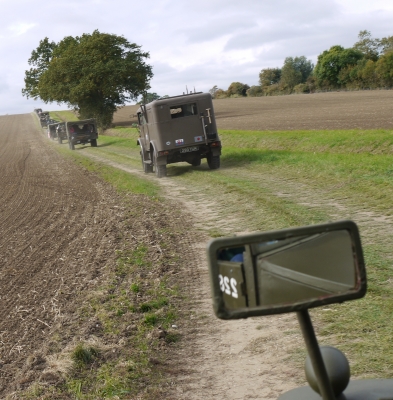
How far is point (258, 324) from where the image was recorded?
5.94 meters

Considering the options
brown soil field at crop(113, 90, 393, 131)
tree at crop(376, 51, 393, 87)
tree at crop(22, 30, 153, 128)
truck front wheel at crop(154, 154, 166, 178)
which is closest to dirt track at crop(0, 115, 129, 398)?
truck front wheel at crop(154, 154, 166, 178)

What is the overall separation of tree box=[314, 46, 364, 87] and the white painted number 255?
3900 inches

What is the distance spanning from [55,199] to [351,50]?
9162cm

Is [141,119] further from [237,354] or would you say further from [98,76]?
[98,76]

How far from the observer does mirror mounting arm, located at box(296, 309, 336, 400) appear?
2.00m

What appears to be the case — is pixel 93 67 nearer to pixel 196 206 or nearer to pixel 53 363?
pixel 196 206

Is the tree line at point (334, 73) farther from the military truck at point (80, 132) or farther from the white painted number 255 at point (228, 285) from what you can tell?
the white painted number 255 at point (228, 285)

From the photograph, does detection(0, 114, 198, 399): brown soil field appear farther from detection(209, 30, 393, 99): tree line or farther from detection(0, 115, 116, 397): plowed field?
detection(209, 30, 393, 99): tree line

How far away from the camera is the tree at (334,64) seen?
98.6 m

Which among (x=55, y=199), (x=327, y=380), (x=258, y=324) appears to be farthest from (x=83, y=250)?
(x=327, y=380)

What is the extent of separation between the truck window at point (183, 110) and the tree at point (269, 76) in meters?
99.5

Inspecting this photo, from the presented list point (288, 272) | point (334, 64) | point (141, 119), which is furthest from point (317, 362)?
point (334, 64)

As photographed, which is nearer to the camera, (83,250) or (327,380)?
(327,380)

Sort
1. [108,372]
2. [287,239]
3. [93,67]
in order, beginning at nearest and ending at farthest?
[287,239] < [108,372] < [93,67]
